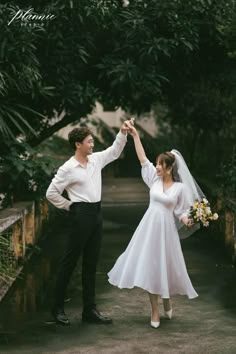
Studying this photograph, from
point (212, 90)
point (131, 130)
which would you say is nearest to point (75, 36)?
point (212, 90)

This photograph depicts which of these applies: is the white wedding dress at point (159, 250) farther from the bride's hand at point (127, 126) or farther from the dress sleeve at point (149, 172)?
the bride's hand at point (127, 126)

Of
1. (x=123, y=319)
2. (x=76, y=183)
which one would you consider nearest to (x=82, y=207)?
(x=76, y=183)

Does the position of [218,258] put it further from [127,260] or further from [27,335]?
[27,335]

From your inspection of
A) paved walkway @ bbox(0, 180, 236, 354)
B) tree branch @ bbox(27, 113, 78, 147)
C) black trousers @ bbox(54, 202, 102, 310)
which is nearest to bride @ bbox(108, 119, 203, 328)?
black trousers @ bbox(54, 202, 102, 310)

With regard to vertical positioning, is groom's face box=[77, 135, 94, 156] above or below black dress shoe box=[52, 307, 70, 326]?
above

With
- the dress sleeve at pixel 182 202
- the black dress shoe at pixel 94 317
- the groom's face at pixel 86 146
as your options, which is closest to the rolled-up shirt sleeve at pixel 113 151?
the groom's face at pixel 86 146

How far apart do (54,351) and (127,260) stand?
4.66 ft

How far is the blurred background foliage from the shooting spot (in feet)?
37.6

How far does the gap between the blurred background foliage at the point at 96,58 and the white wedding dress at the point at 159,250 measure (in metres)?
3.46

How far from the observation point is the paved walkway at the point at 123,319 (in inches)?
270

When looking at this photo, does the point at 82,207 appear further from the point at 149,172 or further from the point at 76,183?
the point at 149,172

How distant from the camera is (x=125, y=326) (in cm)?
759

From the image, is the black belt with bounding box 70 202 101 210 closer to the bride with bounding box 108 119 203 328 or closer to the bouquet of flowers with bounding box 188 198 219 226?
the bride with bounding box 108 119 203 328

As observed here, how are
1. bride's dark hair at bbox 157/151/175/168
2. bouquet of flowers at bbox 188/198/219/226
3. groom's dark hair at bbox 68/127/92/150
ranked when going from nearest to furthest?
bouquet of flowers at bbox 188/198/219/226
groom's dark hair at bbox 68/127/92/150
bride's dark hair at bbox 157/151/175/168
